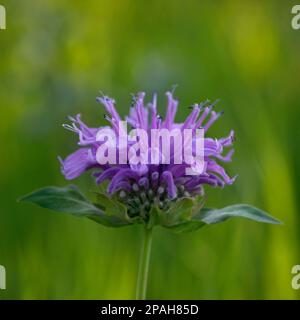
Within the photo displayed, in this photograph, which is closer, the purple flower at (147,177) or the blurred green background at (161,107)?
the purple flower at (147,177)

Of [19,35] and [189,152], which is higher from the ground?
[19,35]

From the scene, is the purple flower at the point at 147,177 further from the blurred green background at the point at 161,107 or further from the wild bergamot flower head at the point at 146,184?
the blurred green background at the point at 161,107

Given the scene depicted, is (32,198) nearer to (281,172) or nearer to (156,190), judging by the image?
(156,190)

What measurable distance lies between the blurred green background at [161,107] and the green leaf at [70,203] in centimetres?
31

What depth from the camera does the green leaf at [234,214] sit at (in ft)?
3.91

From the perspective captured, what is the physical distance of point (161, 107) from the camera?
240cm

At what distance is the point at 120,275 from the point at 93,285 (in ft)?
0.24

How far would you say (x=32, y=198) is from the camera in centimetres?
123

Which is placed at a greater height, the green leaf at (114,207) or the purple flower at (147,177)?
the purple flower at (147,177)

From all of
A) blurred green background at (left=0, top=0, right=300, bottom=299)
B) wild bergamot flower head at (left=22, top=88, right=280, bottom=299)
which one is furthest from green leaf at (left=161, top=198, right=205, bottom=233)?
blurred green background at (left=0, top=0, right=300, bottom=299)

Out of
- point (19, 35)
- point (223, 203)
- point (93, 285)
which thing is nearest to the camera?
point (93, 285)

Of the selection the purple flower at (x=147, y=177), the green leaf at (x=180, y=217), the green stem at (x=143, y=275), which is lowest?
the green stem at (x=143, y=275)

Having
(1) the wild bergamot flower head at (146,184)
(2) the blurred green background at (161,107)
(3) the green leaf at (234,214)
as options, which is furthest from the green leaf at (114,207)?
(2) the blurred green background at (161,107)
